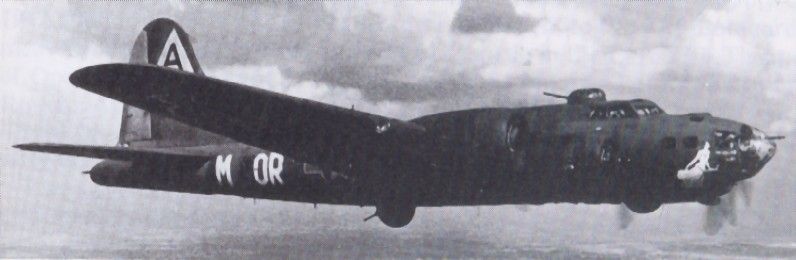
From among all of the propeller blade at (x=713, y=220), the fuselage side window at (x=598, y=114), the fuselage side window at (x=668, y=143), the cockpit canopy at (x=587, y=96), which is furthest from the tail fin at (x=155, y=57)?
the propeller blade at (x=713, y=220)

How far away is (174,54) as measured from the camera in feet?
50.8

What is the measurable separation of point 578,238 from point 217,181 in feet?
491

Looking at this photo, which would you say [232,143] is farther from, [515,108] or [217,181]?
[515,108]

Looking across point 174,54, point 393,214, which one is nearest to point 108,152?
point 174,54

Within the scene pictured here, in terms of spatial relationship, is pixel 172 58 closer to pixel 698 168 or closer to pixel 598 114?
pixel 598 114

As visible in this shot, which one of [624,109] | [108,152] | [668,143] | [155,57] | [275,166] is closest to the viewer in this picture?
[668,143]

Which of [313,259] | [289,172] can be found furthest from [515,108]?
[313,259]

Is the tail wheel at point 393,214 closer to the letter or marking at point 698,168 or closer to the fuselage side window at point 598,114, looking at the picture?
the fuselage side window at point 598,114

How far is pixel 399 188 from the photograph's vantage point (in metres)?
11.6

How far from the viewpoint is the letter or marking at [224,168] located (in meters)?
12.9

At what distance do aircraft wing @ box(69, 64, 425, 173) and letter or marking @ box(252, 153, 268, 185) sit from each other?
3.48 ft

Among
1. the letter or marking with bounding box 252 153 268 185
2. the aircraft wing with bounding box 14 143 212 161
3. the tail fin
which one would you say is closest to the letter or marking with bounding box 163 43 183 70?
the tail fin

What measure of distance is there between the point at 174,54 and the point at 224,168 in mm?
3847

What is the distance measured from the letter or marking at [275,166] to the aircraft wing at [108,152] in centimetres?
158
